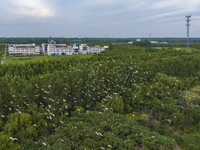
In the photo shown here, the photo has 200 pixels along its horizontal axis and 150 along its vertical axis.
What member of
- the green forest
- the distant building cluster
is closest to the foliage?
the green forest

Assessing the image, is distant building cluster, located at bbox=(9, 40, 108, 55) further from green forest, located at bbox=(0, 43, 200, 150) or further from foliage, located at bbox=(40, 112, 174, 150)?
foliage, located at bbox=(40, 112, 174, 150)

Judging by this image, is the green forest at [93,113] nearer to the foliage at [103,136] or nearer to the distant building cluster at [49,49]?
the foliage at [103,136]

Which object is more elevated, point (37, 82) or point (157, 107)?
point (37, 82)

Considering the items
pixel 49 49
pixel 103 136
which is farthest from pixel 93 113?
pixel 49 49

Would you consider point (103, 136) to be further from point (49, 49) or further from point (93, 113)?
point (49, 49)

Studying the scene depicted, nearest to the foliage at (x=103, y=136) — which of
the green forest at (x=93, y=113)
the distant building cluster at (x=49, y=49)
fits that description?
the green forest at (x=93, y=113)

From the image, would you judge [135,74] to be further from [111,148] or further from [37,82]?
[111,148]

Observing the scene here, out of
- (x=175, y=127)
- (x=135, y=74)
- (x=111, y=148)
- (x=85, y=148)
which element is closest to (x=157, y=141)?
(x=111, y=148)

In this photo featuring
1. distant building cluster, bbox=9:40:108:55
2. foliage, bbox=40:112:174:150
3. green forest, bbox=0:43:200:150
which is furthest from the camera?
distant building cluster, bbox=9:40:108:55
